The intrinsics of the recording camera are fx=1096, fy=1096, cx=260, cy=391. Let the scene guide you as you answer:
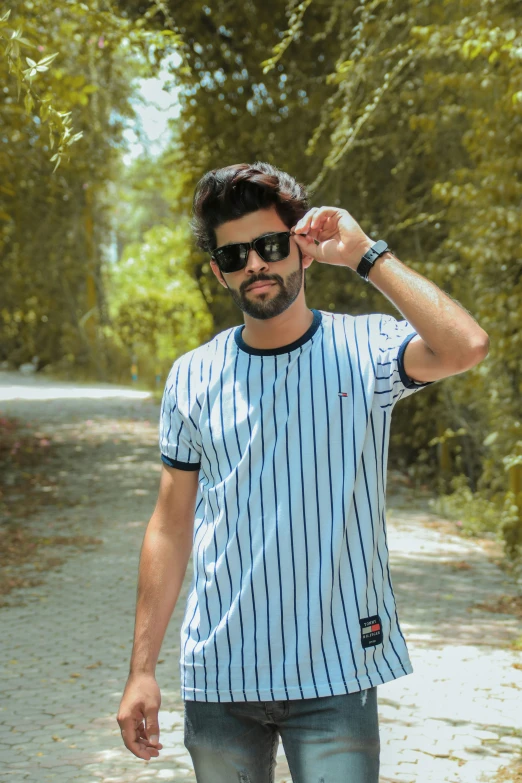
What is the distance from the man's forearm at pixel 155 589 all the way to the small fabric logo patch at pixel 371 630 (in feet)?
1.39

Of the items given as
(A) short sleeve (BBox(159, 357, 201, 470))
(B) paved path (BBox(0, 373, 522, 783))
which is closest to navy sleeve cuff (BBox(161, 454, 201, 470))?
(A) short sleeve (BBox(159, 357, 201, 470))

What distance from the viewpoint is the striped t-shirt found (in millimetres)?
2252

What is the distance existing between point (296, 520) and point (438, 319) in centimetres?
51

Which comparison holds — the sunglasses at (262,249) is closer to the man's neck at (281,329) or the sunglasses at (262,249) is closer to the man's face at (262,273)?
the man's face at (262,273)

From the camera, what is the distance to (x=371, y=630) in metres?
2.29

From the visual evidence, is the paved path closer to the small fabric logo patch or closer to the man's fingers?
the man's fingers

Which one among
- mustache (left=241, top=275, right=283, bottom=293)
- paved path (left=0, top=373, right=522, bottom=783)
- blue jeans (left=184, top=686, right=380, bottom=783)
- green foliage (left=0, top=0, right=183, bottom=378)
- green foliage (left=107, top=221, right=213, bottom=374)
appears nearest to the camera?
blue jeans (left=184, top=686, right=380, bottom=783)

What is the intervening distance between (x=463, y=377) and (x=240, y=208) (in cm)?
765

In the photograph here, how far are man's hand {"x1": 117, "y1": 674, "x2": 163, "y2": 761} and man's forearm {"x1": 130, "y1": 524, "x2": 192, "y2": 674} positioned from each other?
4cm

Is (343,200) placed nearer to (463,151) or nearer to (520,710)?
(463,151)

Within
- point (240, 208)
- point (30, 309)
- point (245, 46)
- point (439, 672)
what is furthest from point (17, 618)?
point (30, 309)

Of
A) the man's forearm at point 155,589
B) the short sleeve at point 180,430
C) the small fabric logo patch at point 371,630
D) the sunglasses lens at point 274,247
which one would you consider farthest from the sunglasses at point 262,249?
the small fabric logo patch at point 371,630

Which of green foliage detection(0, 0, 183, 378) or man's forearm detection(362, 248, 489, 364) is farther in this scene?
green foliage detection(0, 0, 183, 378)

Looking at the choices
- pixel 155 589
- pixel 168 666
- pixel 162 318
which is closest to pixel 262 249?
pixel 155 589
